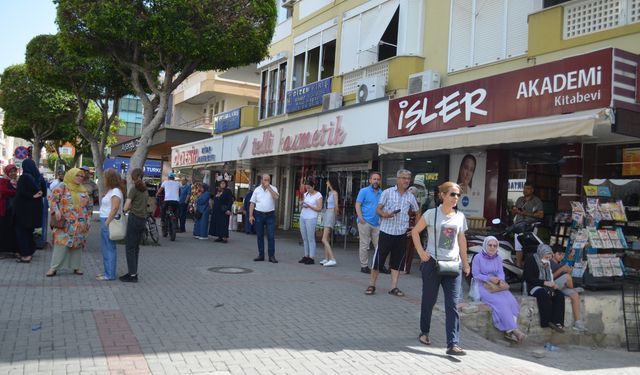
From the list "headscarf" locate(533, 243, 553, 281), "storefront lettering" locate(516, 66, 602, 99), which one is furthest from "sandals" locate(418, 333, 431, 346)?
"storefront lettering" locate(516, 66, 602, 99)

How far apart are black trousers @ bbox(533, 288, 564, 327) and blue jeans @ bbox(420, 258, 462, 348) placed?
2413 mm

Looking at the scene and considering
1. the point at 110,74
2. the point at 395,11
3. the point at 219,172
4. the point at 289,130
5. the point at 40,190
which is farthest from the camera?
the point at 219,172

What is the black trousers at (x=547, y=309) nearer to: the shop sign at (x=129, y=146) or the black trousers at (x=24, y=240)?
the black trousers at (x=24, y=240)

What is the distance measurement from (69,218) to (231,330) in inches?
152

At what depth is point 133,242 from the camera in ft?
26.2

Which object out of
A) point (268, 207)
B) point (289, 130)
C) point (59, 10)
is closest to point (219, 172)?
point (289, 130)

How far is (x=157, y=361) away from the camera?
15.1ft

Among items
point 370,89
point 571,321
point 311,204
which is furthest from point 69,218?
point 370,89

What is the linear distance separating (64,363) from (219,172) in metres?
21.7

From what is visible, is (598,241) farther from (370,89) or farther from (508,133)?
(370,89)

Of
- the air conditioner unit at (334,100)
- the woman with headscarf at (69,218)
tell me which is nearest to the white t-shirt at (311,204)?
the woman with headscarf at (69,218)

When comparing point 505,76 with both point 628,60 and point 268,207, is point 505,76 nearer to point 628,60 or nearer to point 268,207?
point 628,60

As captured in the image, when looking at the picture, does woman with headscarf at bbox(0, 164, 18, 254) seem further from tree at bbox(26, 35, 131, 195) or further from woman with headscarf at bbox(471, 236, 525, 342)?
woman with headscarf at bbox(471, 236, 525, 342)

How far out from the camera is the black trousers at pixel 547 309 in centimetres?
743
